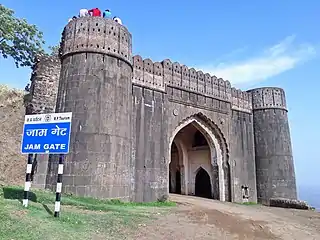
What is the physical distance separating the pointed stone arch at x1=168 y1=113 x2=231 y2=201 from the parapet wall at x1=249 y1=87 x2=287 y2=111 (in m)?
3.61

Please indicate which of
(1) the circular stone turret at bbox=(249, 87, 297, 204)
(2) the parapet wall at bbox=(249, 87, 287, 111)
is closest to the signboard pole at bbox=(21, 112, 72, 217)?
(1) the circular stone turret at bbox=(249, 87, 297, 204)

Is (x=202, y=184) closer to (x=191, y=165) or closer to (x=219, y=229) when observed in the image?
(x=191, y=165)

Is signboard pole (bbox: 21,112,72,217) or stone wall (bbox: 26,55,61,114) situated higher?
stone wall (bbox: 26,55,61,114)

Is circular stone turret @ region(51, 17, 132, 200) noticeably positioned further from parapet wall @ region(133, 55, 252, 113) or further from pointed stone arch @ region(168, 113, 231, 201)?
pointed stone arch @ region(168, 113, 231, 201)

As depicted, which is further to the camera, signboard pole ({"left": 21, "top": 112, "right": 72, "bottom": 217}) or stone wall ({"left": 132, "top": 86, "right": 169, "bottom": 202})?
stone wall ({"left": 132, "top": 86, "right": 169, "bottom": 202})

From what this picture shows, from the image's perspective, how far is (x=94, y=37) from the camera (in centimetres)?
1134

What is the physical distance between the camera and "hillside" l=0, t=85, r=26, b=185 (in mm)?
10344

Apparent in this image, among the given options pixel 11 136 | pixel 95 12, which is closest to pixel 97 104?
pixel 11 136

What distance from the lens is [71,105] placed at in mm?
10617

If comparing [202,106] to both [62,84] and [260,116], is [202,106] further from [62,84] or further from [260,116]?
[62,84]

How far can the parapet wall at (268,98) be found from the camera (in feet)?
59.1

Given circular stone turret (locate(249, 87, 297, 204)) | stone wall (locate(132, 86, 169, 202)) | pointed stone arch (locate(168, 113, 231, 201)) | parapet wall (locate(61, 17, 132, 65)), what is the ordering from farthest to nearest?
1. circular stone turret (locate(249, 87, 297, 204))
2. pointed stone arch (locate(168, 113, 231, 201))
3. stone wall (locate(132, 86, 169, 202))
4. parapet wall (locate(61, 17, 132, 65))

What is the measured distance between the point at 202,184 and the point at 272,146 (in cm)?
491

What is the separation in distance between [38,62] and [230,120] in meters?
10.5
